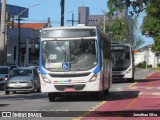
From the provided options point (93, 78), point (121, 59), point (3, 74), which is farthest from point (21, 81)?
point (121, 59)

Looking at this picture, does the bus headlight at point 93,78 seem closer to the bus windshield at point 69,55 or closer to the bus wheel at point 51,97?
the bus windshield at point 69,55

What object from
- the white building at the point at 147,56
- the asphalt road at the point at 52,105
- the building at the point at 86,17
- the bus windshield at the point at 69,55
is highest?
the building at the point at 86,17

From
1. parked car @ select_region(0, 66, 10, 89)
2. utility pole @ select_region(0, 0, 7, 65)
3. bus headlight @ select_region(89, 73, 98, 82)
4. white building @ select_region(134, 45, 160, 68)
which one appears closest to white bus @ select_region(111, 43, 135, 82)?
utility pole @ select_region(0, 0, 7, 65)

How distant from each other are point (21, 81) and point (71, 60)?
362 inches

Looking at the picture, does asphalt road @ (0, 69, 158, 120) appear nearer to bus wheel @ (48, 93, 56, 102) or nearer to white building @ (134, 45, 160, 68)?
bus wheel @ (48, 93, 56, 102)

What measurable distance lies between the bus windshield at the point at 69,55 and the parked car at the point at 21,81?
→ 8684 millimetres

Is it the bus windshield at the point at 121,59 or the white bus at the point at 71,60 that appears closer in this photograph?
the white bus at the point at 71,60

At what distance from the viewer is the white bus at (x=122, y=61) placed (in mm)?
46656

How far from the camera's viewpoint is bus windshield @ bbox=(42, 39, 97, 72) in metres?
24.6

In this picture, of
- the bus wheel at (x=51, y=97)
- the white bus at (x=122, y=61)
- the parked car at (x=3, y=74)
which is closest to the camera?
the bus wheel at (x=51, y=97)

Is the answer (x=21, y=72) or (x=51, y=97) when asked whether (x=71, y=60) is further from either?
(x=21, y=72)

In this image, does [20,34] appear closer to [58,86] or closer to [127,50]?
[127,50]

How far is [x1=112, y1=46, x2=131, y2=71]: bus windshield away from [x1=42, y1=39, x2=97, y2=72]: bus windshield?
21.9m

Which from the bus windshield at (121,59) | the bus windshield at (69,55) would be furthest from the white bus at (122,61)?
the bus windshield at (69,55)
